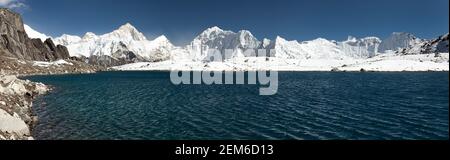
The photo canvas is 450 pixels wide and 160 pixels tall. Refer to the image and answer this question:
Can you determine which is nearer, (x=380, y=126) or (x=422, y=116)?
(x=380, y=126)

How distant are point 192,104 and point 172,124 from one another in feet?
77.6

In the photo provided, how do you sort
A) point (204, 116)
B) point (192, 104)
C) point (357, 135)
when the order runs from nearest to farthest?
point (357, 135), point (204, 116), point (192, 104)

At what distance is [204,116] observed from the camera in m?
57.8

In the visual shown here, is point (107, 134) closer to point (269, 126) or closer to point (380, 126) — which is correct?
point (269, 126)
